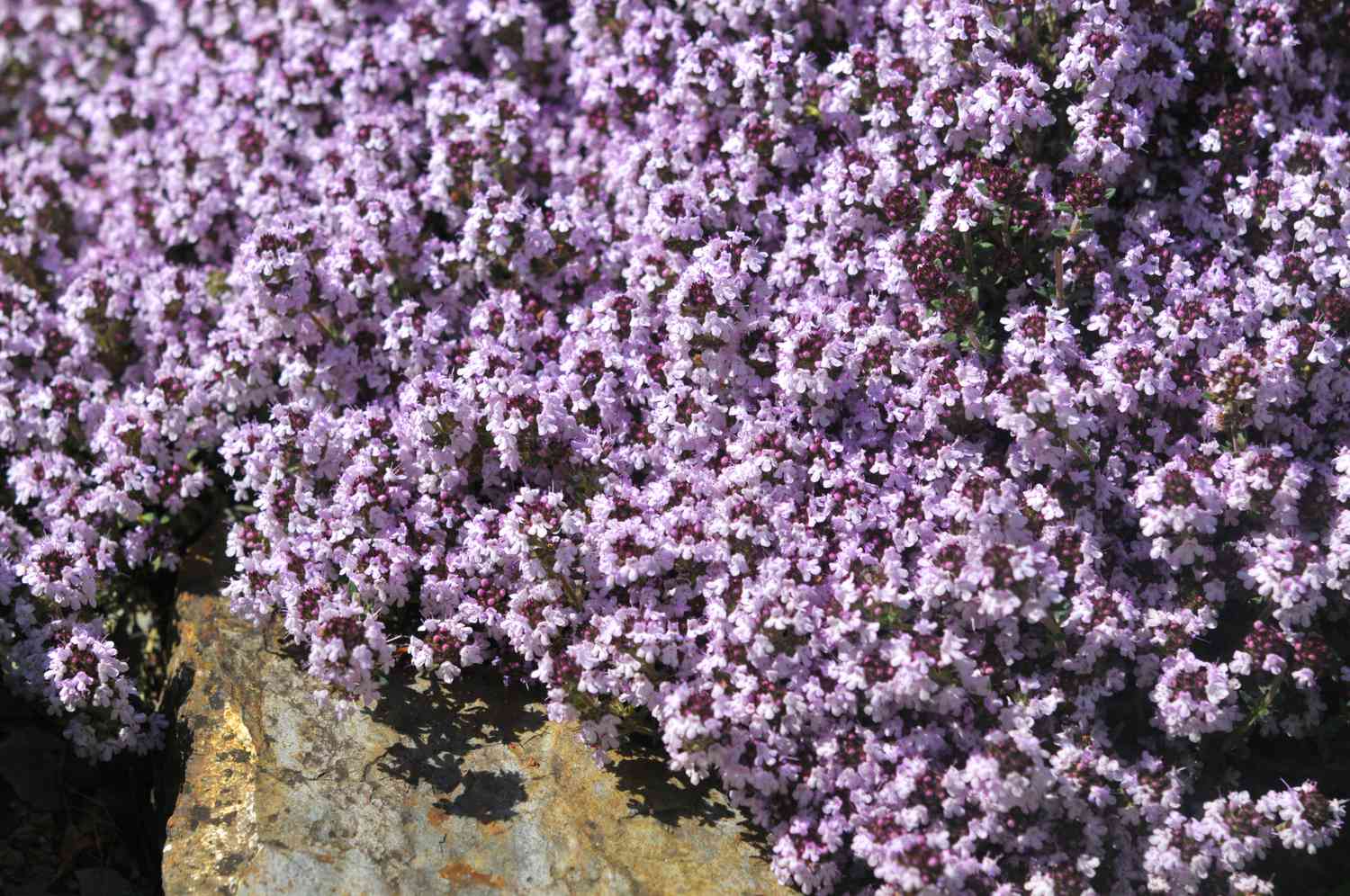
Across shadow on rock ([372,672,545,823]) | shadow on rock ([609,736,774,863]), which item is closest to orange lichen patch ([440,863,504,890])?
shadow on rock ([372,672,545,823])

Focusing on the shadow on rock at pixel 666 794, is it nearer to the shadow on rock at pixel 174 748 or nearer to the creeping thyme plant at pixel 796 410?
the creeping thyme plant at pixel 796 410

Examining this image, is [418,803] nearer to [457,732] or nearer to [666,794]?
[457,732]

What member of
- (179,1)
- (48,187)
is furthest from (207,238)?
(179,1)

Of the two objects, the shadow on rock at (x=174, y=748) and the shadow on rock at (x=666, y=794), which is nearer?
the shadow on rock at (x=666, y=794)

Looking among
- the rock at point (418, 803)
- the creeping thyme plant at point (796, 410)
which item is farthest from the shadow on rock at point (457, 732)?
the creeping thyme plant at point (796, 410)

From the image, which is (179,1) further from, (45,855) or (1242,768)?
(1242,768)

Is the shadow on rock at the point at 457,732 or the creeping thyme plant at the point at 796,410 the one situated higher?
the creeping thyme plant at the point at 796,410

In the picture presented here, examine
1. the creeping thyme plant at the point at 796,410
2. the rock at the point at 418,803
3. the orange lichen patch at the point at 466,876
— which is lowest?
the orange lichen patch at the point at 466,876

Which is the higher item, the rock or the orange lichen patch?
the rock

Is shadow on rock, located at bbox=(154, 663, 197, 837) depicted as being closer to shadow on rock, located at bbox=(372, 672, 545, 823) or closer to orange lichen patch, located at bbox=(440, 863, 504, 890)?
shadow on rock, located at bbox=(372, 672, 545, 823)
